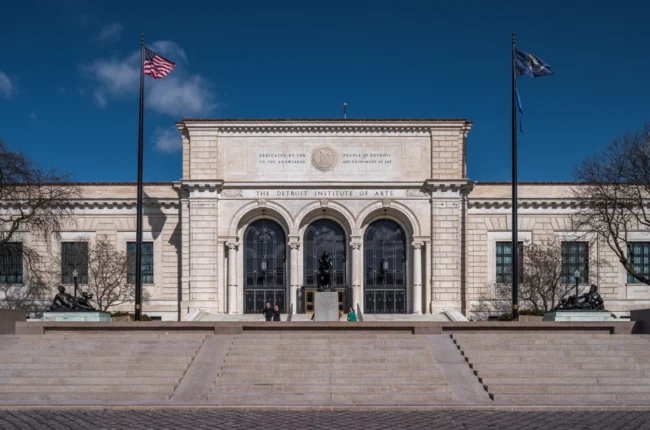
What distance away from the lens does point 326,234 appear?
4275 cm

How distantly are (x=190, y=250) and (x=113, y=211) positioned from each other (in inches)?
264

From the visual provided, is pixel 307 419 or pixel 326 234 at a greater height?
pixel 326 234

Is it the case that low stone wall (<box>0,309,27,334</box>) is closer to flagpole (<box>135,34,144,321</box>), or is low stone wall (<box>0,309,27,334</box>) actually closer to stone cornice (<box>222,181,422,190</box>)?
flagpole (<box>135,34,144,321</box>)

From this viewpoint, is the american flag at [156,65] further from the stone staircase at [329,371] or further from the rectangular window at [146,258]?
the rectangular window at [146,258]

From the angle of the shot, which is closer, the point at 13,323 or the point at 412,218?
the point at 13,323

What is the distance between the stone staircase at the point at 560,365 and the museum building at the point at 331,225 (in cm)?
1818

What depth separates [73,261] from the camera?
43.0m

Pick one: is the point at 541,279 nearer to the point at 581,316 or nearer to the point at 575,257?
the point at 575,257

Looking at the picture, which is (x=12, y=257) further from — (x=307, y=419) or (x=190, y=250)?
(x=307, y=419)

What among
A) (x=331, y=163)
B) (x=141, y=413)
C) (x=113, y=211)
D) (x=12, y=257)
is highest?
(x=331, y=163)

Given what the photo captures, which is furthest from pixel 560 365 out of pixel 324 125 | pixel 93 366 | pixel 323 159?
pixel 324 125

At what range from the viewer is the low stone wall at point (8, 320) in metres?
24.7

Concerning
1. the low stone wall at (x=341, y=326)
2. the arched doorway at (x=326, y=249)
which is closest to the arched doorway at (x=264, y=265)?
the arched doorway at (x=326, y=249)

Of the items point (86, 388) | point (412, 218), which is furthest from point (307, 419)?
point (412, 218)
